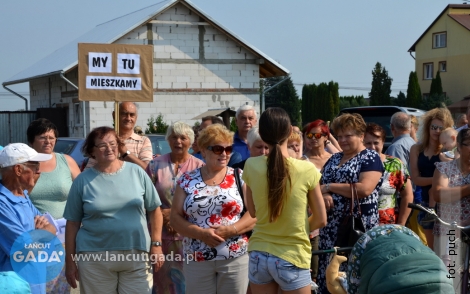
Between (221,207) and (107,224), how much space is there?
2.97 feet

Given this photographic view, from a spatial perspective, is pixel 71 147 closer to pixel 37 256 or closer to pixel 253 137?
pixel 253 137

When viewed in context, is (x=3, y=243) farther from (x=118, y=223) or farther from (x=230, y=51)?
(x=230, y=51)

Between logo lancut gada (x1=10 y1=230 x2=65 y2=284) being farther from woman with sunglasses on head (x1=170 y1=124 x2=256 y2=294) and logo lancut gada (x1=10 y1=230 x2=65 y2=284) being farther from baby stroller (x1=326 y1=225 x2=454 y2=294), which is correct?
baby stroller (x1=326 y1=225 x2=454 y2=294)

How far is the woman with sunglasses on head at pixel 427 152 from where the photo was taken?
6.25m

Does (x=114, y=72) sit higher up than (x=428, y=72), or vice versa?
(x=428, y=72)

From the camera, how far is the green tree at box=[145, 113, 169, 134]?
82.8ft

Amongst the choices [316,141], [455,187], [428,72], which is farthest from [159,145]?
[428,72]

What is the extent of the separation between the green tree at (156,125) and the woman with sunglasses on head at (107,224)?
67.1ft

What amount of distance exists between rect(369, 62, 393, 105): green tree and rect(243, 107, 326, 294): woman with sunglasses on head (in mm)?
45873

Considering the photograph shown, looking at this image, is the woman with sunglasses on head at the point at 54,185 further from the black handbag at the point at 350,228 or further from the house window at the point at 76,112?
the house window at the point at 76,112

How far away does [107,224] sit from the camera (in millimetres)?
4633

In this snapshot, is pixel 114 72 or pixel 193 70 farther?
pixel 193 70

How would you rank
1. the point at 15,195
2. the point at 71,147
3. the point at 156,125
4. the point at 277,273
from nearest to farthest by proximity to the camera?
the point at 277,273 → the point at 15,195 → the point at 71,147 → the point at 156,125

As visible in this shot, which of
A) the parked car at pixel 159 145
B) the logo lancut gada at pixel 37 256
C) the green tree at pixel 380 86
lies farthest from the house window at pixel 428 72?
the logo lancut gada at pixel 37 256
